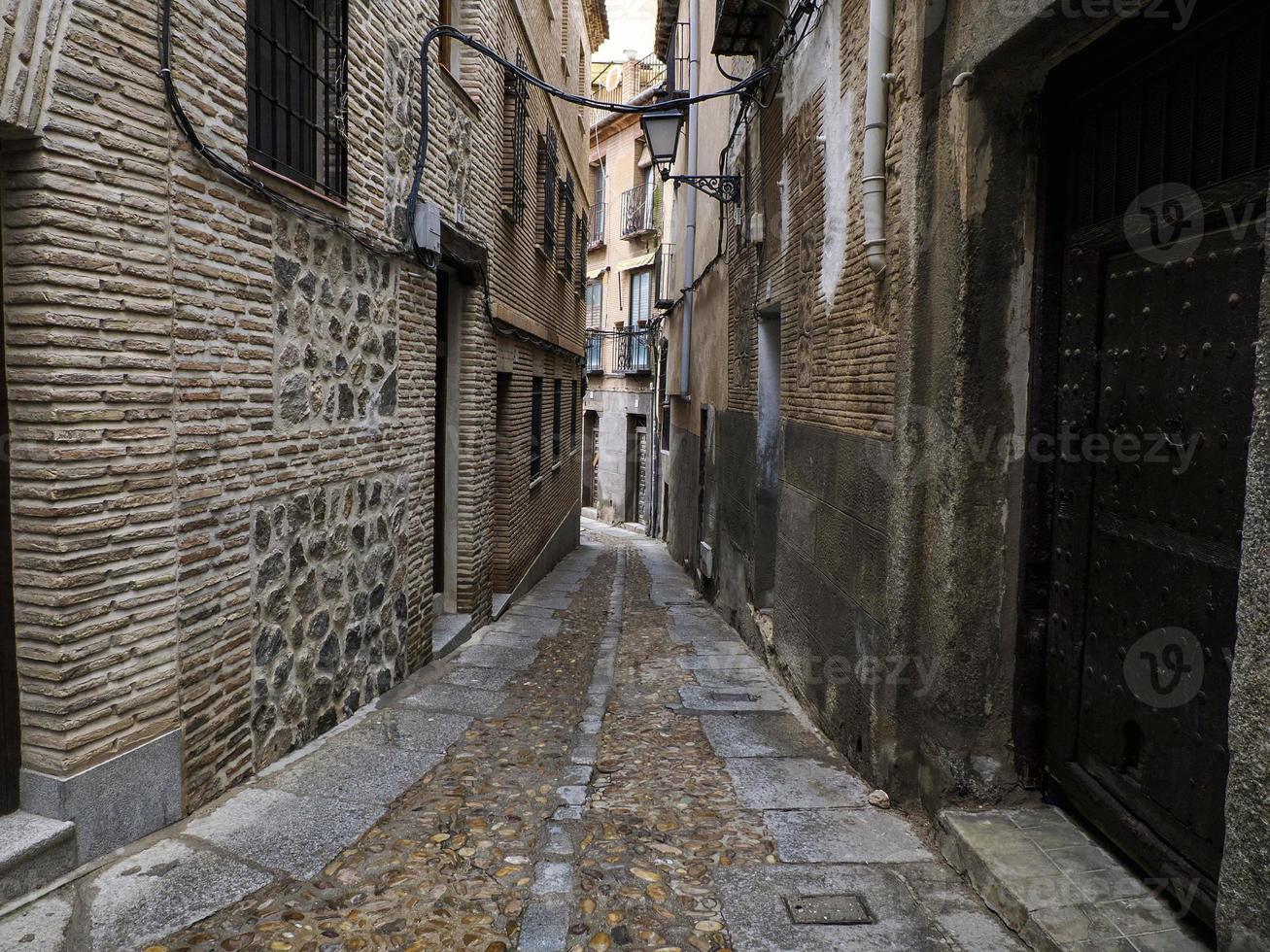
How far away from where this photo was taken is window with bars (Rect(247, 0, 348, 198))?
4398 millimetres

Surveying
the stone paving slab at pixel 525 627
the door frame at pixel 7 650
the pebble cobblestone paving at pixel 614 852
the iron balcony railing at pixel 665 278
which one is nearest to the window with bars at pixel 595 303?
the iron balcony railing at pixel 665 278

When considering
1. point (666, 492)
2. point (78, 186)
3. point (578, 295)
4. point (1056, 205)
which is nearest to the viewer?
point (78, 186)

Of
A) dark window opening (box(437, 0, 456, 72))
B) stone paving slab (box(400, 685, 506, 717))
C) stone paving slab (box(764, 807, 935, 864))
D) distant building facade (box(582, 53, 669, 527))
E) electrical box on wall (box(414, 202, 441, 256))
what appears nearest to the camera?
stone paving slab (box(764, 807, 935, 864))

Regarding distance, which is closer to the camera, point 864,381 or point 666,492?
point 864,381

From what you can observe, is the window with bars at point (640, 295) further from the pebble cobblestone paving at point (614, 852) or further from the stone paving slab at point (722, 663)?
the pebble cobblestone paving at point (614, 852)

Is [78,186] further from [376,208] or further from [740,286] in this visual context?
[740,286]

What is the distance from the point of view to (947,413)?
369 cm

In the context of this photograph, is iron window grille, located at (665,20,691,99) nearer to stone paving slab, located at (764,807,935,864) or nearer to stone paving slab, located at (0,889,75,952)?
stone paving slab, located at (764,807,935,864)

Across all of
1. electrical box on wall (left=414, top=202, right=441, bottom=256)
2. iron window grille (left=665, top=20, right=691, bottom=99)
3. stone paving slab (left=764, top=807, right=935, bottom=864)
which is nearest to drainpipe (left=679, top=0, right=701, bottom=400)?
iron window grille (left=665, top=20, right=691, bottom=99)

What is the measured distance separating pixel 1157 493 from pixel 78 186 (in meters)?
3.90

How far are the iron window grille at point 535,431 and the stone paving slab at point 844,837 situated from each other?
755cm

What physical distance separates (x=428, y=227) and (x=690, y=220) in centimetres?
830

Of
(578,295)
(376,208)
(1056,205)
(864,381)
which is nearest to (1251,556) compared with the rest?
(1056,205)

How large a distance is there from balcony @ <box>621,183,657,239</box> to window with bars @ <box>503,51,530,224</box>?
1333 centimetres
